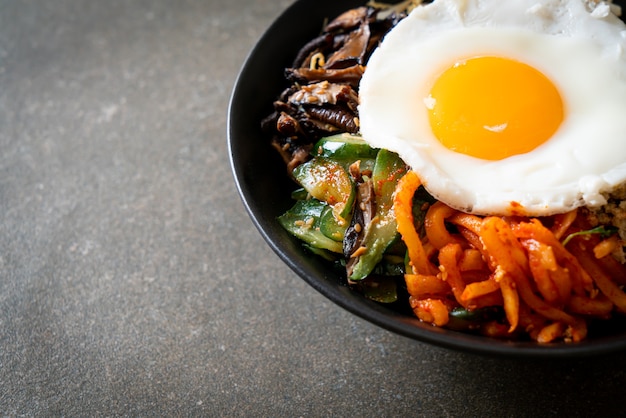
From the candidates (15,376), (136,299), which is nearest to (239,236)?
(136,299)

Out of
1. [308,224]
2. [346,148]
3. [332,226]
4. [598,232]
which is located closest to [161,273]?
[308,224]

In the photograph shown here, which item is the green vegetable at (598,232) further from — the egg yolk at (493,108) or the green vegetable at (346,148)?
the green vegetable at (346,148)

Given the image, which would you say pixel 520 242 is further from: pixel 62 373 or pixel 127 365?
pixel 62 373

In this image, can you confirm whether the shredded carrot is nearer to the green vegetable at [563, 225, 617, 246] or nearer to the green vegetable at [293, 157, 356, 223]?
the green vegetable at [293, 157, 356, 223]

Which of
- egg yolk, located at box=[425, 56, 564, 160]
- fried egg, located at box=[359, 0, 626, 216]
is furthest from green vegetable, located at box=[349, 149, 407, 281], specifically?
egg yolk, located at box=[425, 56, 564, 160]

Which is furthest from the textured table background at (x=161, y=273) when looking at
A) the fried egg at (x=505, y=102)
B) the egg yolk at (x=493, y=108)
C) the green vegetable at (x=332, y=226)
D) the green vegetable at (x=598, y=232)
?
the egg yolk at (x=493, y=108)

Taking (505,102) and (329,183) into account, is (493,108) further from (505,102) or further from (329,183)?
(329,183)
